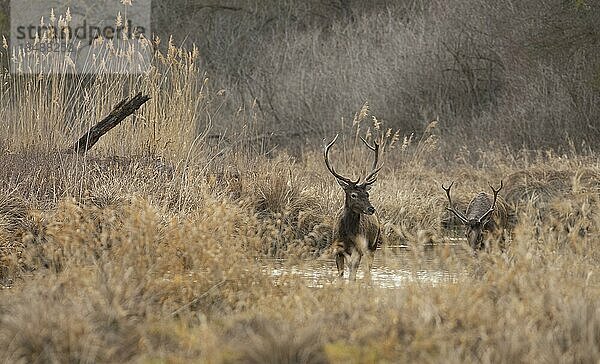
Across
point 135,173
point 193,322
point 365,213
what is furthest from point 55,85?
point 193,322

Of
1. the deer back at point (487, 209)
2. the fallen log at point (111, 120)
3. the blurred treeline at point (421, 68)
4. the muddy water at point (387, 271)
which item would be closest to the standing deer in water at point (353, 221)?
the muddy water at point (387, 271)

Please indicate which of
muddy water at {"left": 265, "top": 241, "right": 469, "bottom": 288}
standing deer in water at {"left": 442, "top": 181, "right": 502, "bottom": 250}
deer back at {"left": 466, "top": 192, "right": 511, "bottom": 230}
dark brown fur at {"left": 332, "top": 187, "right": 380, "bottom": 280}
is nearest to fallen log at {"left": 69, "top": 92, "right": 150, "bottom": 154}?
muddy water at {"left": 265, "top": 241, "right": 469, "bottom": 288}

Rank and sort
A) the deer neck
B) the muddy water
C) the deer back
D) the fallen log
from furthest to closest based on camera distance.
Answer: the fallen log < the deer back < the deer neck < the muddy water

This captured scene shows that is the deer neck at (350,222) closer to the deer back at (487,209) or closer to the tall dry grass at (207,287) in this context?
the tall dry grass at (207,287)

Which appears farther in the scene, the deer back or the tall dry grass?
the deer back

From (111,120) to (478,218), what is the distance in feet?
13.2

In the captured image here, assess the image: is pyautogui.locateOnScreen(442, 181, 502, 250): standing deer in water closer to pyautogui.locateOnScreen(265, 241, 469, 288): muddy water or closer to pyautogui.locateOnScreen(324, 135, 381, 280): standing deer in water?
pyautogui.locateOnScreen(265, 241, 469, 288): muddy water

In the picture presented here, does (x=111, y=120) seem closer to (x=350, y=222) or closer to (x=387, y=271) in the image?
(x=350, y=222)

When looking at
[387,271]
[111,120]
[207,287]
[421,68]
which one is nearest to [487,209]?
[387,271]

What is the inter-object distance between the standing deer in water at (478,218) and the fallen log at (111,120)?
330cm

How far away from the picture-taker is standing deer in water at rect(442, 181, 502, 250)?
32.3 ft

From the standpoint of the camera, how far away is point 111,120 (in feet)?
37.4

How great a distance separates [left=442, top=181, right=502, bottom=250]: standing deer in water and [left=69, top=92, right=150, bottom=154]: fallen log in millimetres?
3297

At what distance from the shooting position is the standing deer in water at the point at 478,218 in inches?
387
